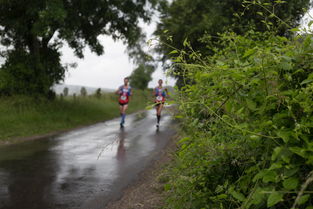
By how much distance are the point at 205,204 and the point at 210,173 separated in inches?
10.7

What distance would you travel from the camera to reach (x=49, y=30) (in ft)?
43.0

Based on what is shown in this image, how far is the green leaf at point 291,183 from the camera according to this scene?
1.67m

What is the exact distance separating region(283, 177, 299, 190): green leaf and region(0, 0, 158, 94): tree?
1253 centimetres

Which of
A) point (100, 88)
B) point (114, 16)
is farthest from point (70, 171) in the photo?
point (100, 88)

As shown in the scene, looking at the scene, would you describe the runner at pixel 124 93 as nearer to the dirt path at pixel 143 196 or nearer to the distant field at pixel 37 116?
the distant field at pixel 37 116

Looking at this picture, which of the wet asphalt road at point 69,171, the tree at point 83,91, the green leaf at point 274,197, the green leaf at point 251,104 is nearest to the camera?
the green leaf at point 274,197

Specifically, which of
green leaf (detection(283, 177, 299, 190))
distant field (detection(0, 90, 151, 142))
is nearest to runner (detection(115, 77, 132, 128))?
distant field (detection(0, 90, 151, 142))

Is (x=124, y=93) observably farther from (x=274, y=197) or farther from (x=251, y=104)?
(x=274, y=197)

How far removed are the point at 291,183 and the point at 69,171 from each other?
5.51 m

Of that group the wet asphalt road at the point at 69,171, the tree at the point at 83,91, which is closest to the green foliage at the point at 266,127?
the wet asphalt road at the point at 69,171

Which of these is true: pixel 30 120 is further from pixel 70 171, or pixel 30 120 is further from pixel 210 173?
pixel 210 173

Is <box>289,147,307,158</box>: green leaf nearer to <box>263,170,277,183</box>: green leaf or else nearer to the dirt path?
<box>263,170,277,183</box>: green leaf

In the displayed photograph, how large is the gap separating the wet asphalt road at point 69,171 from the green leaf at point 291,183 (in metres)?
1.55

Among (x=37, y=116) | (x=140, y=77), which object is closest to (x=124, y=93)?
(x=37, y=116)
